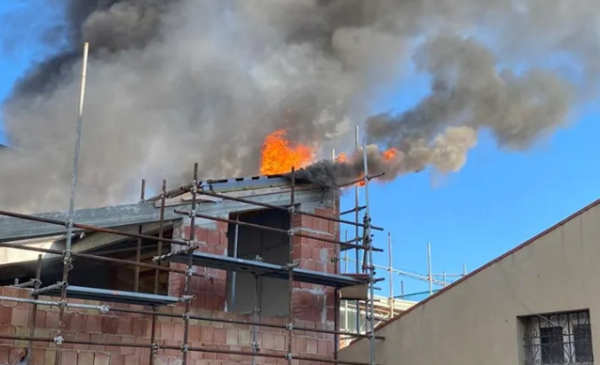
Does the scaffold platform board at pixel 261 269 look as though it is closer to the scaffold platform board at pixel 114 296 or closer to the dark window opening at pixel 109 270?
the scaffold platform board at pixel 114 296

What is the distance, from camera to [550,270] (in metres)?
8.99

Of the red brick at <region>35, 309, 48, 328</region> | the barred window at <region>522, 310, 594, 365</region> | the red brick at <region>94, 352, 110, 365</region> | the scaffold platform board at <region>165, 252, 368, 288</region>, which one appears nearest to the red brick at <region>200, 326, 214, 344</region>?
the scaffold platform board at <region>165, 252, 368, 288</region>

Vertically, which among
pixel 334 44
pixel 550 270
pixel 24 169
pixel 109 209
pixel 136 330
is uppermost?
pixel 334 44

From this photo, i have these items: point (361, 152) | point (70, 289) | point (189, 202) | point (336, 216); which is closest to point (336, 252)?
point (336, 216)

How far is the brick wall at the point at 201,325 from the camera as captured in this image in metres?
8.34

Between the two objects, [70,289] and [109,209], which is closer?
[70,289]

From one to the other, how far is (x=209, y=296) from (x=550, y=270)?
479cm

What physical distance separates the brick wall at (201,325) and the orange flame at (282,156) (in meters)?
1.48

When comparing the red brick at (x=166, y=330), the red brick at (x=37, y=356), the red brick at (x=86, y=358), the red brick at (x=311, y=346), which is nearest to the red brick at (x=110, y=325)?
the red brick at (x=86, y=358)

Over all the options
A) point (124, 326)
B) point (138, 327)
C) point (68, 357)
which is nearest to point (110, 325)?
point (124, 326)

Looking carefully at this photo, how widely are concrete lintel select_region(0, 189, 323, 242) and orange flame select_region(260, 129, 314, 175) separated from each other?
1408mm

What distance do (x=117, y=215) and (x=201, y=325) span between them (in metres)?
1.89

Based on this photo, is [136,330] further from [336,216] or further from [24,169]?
[24,169]

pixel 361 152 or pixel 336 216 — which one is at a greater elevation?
pixel 361 152
